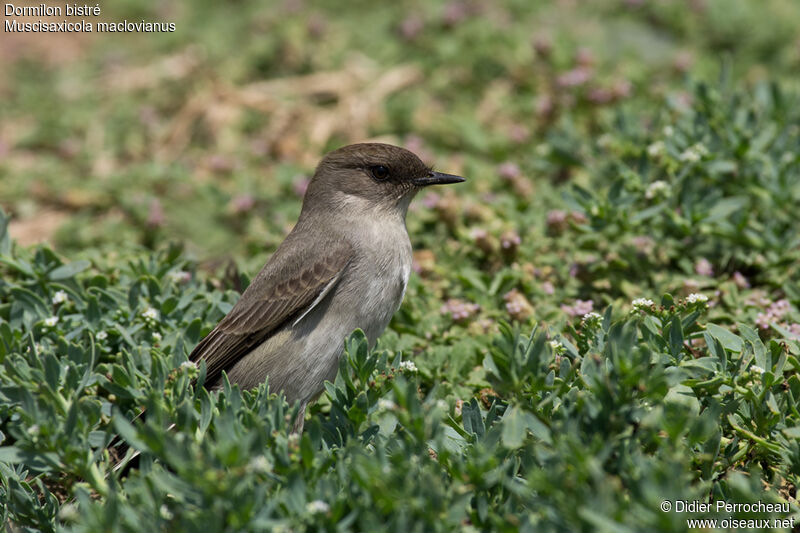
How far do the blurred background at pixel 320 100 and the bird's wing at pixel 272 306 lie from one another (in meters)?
1.71

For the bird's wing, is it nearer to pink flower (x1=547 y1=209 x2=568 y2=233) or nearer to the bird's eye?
the bird's eye

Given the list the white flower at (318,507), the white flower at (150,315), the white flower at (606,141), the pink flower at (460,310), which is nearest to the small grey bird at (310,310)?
the white flower at (150,315)

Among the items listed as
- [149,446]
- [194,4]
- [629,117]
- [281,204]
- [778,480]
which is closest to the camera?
[149,446]

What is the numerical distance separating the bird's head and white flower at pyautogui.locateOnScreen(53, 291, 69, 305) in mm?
1652

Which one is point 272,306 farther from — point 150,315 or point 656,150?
point 656,150

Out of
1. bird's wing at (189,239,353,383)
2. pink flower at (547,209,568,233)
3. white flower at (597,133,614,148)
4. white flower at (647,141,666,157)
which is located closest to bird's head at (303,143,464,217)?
bird's wing at (189,239,353,383)

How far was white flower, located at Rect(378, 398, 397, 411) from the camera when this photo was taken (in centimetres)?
331

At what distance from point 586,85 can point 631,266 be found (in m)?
2.70

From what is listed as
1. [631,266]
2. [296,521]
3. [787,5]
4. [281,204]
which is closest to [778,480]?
[296,521]

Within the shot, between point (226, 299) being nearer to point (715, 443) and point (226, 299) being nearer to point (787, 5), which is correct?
point (715, 443)

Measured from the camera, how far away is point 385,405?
345 cm

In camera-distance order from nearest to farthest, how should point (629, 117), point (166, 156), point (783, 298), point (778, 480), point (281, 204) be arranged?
point (778, 480) < point (783, 298) < point (629, 117) < point (281, 204) < point (166, 156)

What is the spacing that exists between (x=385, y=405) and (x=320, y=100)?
6107 mm

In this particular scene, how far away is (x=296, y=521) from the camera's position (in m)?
2.96
